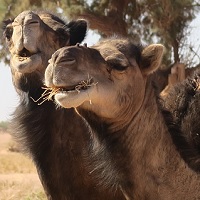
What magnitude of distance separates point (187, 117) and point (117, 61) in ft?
3.59

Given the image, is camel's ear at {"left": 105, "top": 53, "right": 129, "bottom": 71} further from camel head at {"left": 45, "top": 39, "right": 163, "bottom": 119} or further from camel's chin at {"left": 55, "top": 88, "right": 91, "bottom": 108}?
camel's chin at {"left": 55, "top": 88, "right": 91, "bottom": 108}

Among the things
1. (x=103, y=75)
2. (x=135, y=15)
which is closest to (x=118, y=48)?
(x=103, y=75)

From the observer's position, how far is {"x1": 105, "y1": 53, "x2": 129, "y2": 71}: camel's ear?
3832 mm

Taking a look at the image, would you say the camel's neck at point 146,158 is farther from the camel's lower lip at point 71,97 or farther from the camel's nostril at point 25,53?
the camel's nostril at point 25,53

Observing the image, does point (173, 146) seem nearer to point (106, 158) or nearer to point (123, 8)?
point (106, 158)

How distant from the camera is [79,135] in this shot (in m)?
5.13

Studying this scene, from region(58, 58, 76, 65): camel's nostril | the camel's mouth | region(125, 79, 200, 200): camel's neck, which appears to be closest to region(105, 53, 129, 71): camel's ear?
→ region(125, 79, 200, 200): camel's neck

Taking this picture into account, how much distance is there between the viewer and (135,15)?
1755 cm

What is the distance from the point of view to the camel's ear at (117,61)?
151 inches

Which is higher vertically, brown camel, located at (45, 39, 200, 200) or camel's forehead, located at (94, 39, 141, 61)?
camel's forehead, located at (94, 39, 141, 61)

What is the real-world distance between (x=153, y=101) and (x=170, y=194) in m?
0.70

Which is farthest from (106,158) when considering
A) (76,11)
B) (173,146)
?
(76,11)

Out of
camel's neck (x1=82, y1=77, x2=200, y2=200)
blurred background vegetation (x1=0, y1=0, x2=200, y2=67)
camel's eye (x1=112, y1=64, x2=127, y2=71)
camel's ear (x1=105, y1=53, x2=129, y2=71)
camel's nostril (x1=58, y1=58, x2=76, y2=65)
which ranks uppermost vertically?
camel's nostril (x1=58, y1=58, x2=76, y2=65)

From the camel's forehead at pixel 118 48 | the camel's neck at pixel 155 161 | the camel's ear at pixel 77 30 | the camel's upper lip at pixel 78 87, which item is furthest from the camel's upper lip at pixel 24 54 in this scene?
the camel's upper lip at pixel 78 87
